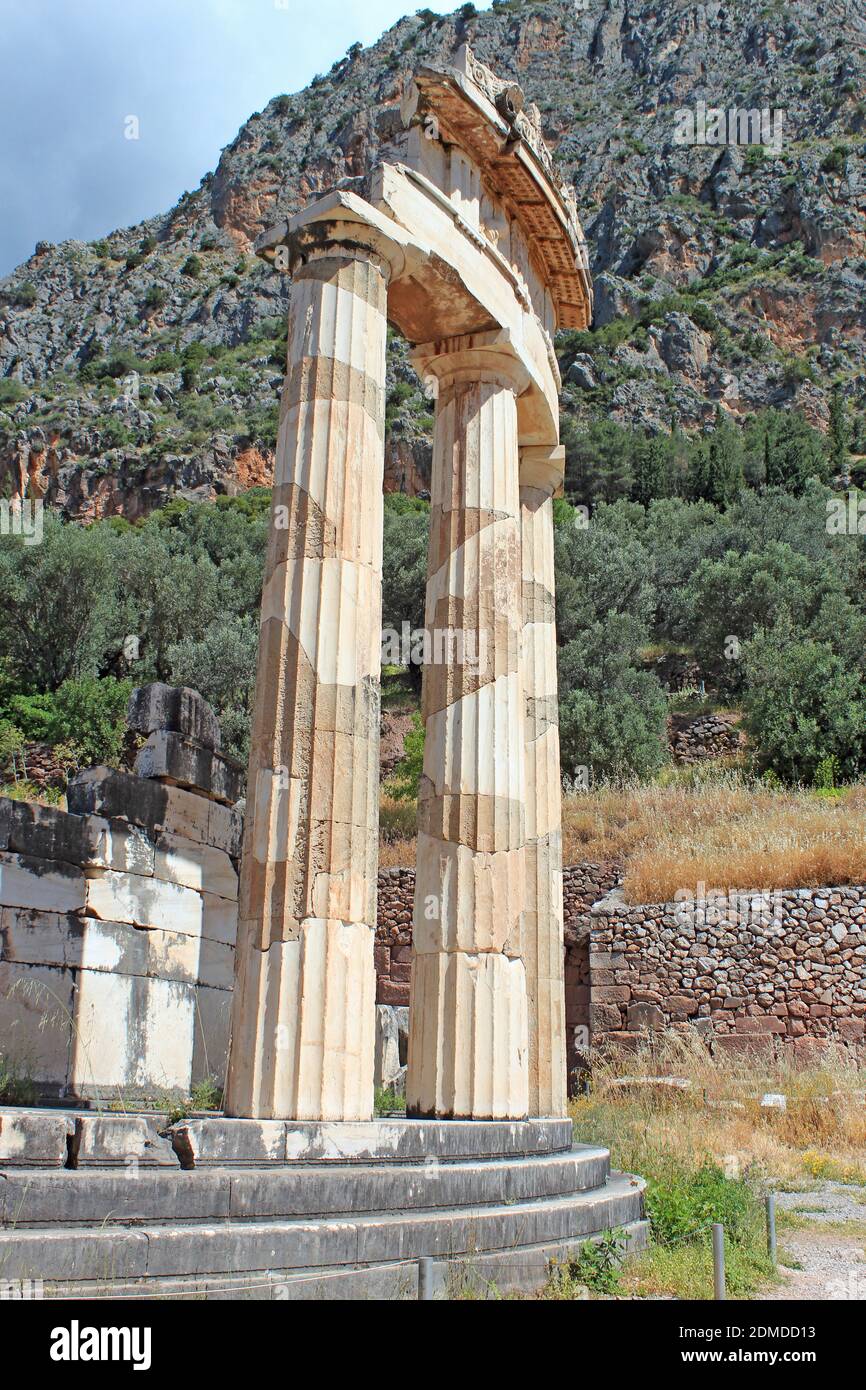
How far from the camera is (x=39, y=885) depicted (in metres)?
10.6

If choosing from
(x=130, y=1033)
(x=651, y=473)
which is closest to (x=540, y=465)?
(x=130, y=1033)

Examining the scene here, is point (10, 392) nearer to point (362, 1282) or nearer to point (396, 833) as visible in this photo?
point (396, 833)

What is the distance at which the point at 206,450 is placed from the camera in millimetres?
61156

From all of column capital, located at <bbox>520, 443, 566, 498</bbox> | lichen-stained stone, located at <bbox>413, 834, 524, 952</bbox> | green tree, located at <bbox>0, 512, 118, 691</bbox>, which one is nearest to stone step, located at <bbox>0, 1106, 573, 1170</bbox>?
lichen-stained stone, located at <bbox>413, 834, 524, 952</bbox>

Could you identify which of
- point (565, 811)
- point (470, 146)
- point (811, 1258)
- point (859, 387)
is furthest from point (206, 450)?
point (811, 1258)

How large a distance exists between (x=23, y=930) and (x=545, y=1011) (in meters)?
4.83

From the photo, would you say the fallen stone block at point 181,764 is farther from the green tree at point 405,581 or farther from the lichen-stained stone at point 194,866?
the green tree at point 405,581

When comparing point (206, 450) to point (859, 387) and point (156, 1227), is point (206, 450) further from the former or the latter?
point (156, 1227)

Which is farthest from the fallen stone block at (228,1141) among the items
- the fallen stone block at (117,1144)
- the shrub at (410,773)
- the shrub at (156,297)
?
the shrub at (156,297)

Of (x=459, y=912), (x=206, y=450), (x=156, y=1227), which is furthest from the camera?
(x=206, y=450)

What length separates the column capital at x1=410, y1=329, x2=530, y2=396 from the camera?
384 inches

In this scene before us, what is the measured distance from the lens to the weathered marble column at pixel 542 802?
9633 millimetres

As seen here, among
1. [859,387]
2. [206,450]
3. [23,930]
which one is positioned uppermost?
[859,387]

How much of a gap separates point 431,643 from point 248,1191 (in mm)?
4706
